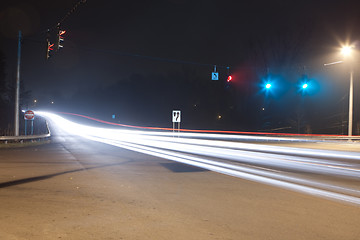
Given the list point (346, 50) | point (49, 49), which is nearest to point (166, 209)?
point (49, 49)

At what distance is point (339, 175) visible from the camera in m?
11.8

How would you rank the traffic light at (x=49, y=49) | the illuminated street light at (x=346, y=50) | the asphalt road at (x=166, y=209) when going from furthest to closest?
1. the illuminated street light at (x=346, y=50)
2. the traffic light at (x=49, y=49)
3. the asphalt road at (x=166, y=209)

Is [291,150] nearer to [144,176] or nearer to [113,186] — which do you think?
[144,176]

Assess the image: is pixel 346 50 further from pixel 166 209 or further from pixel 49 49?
pixel 166 209

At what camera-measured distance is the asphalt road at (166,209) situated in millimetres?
5238

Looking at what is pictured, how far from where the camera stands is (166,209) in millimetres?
6754

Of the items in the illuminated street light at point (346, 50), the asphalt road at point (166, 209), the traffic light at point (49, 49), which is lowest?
the asphalt road at point (166, 209)

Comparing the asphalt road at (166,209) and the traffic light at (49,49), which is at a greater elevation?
the traffic light at (49,49)

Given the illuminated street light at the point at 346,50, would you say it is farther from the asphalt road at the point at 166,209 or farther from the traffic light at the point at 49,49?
the traffic light at the point at 49,49

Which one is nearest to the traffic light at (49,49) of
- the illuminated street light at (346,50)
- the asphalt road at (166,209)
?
the asphalt road at (166,209)

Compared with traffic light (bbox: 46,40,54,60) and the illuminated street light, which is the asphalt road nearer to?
traffic light (bbox: 46,40,54,60)

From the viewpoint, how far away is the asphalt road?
5.24m

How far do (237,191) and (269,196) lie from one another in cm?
92

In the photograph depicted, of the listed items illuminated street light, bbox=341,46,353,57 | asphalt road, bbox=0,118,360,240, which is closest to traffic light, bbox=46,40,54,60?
asphalt road, bbox=0,118,360,240
